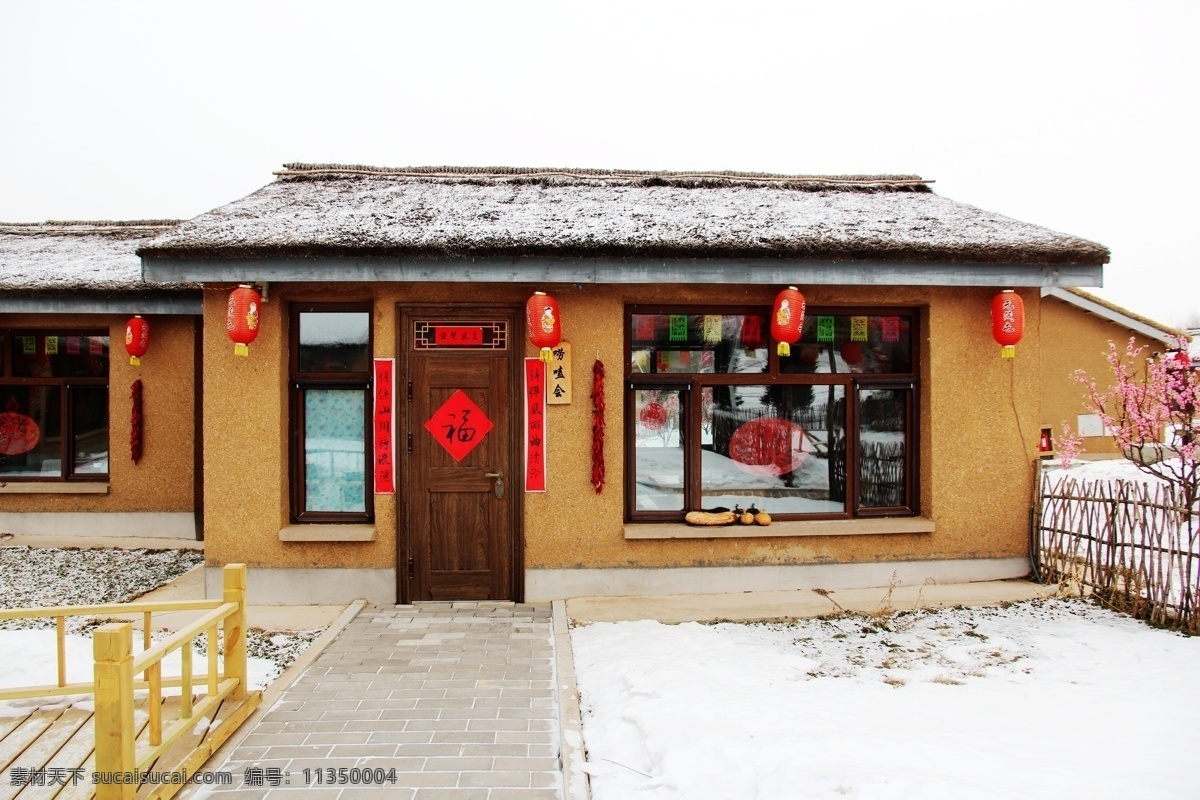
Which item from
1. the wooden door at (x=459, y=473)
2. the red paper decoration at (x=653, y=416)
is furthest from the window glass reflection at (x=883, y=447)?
the wooden door at (x=459, y=473)

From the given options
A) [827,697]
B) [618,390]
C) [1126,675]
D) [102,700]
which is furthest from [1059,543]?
[102,700]

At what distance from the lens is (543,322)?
5695 mm

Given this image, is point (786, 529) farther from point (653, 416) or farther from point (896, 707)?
point (896, 707)

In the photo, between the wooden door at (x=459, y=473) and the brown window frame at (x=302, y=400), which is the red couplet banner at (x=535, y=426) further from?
the brown window frame at (x=302, y=400)

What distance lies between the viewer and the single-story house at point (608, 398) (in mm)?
5867

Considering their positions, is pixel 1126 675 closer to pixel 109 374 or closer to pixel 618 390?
pixel 618 390

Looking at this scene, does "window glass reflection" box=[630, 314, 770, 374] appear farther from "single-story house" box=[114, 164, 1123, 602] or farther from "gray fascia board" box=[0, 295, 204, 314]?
"gray fascia board" box=[0, 295, 204, 314]

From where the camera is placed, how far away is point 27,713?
13.5ft

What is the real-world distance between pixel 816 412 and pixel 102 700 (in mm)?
5970

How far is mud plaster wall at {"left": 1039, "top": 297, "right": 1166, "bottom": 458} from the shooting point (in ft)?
52.4

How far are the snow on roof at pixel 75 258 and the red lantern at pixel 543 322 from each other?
498 cm

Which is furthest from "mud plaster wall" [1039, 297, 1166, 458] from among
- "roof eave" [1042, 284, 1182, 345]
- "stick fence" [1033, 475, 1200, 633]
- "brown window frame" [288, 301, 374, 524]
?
"brown window frame" [288, 301, 374, 524]

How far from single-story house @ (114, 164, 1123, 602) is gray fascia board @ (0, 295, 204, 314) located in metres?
2.52

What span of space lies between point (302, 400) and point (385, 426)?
0.92 m
